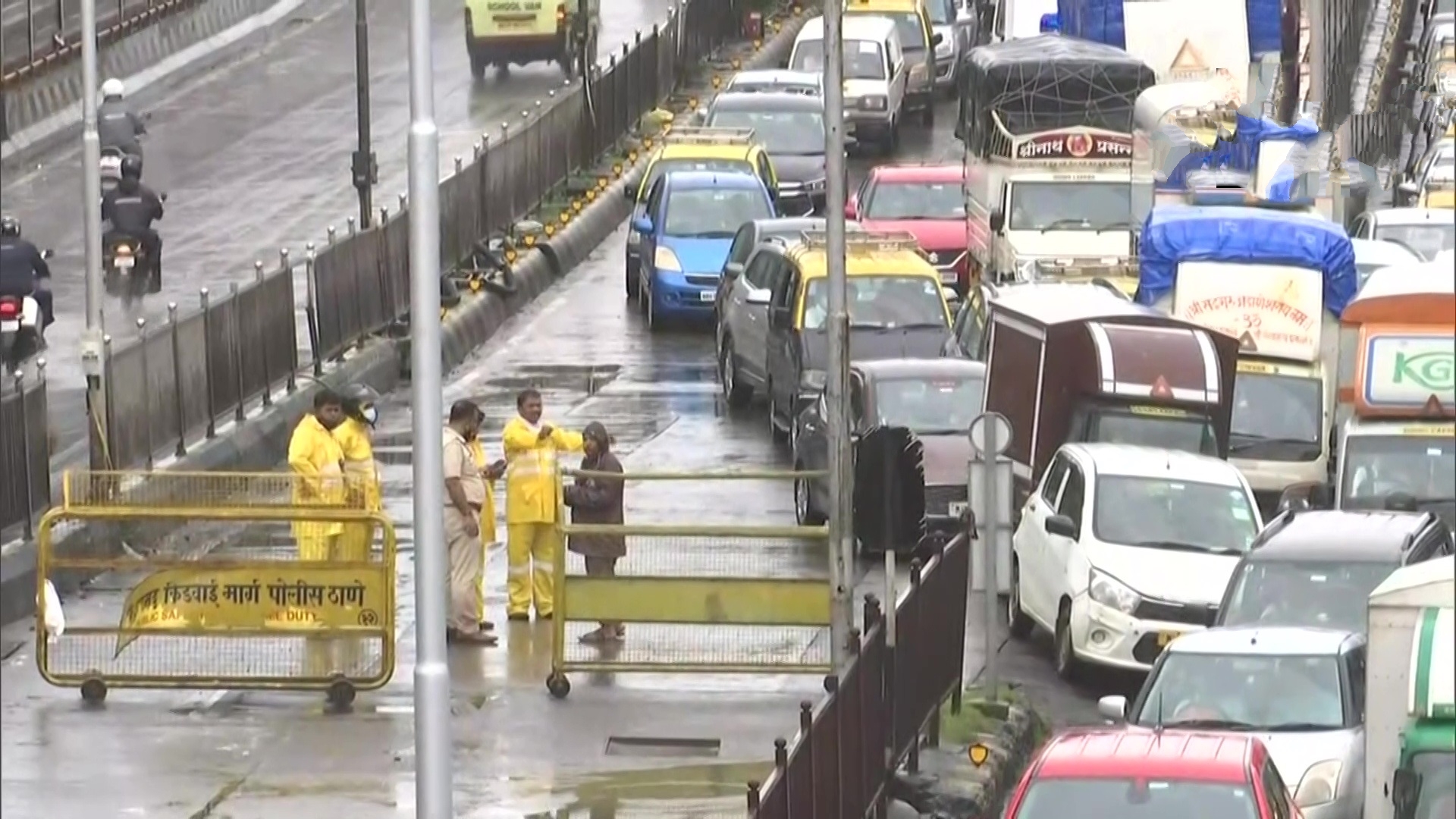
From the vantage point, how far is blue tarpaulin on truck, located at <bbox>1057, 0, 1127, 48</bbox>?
143 feet

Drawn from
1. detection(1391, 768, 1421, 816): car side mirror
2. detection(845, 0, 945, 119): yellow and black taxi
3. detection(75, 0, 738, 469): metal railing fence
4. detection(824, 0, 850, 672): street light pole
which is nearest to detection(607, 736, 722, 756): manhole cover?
detection(824, 0, 850, 672): street light pole

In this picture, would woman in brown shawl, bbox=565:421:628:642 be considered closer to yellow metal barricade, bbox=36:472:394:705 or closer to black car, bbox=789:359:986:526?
yellow metal barricade, bbox=36:472:394:705

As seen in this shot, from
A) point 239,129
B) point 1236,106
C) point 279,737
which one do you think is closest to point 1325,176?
point 1236,106

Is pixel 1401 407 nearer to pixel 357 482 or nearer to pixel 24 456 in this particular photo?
pixel 357 482

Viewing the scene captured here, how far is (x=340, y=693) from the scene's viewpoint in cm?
1827

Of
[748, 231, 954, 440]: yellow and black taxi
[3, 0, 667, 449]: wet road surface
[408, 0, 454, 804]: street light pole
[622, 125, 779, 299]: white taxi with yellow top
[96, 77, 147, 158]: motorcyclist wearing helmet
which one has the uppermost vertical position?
[408, 0, 454, 804]: street light pole

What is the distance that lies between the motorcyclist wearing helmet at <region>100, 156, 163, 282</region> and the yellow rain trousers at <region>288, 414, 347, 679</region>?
12268mm

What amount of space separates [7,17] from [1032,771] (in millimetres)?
32938

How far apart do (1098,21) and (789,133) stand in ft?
16.6

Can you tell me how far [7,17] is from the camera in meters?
44.1

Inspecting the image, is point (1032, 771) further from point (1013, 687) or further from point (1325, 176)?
point (1325, 176)

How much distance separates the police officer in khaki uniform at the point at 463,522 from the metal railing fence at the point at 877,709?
118 inches

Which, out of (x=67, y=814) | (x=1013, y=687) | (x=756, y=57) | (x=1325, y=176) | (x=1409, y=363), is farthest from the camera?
(x=756, y=57)

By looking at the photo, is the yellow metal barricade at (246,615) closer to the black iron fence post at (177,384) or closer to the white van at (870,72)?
the black iron fence post at (177,384)
